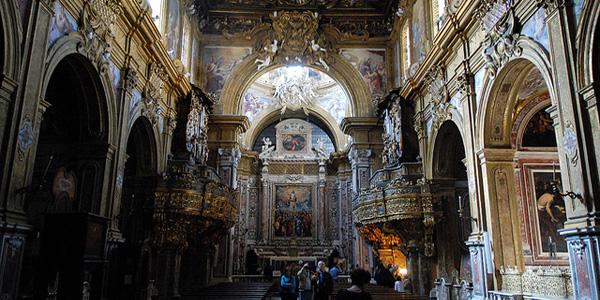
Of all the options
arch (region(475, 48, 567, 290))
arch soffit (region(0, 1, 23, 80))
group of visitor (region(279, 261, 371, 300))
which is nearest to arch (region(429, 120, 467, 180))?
arch (region(475, 48, 567, 290))

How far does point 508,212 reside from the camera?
8891mm

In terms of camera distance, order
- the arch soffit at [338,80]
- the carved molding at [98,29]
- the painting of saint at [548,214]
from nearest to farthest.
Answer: the carved molding at [98,29]
the painting of saint at [548,214]
the arch soffit at [338,80]

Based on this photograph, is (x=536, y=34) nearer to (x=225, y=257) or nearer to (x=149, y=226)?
(x=149, y=226)

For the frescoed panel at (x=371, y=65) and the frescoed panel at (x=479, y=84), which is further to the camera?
the frescoed panel at (x=371, y=65)

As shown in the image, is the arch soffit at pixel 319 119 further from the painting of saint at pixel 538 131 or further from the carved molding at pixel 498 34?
the carved molding at pixel 498 34

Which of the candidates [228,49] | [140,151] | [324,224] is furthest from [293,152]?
[140,151]

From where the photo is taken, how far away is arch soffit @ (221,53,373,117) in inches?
657

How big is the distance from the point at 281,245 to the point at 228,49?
1007cm

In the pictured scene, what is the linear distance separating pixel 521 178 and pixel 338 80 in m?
8.03

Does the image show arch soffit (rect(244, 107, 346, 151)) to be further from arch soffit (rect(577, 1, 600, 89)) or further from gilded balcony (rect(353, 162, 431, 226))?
arch soffit (rect(577, 1, 600, 89))

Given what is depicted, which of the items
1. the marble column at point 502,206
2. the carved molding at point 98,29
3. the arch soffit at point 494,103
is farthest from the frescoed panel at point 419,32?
the carved molding at point 98,29

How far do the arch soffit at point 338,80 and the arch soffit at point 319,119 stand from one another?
6.68 meters

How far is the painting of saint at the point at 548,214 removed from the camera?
9969 mm

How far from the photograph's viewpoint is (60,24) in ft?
24.2
